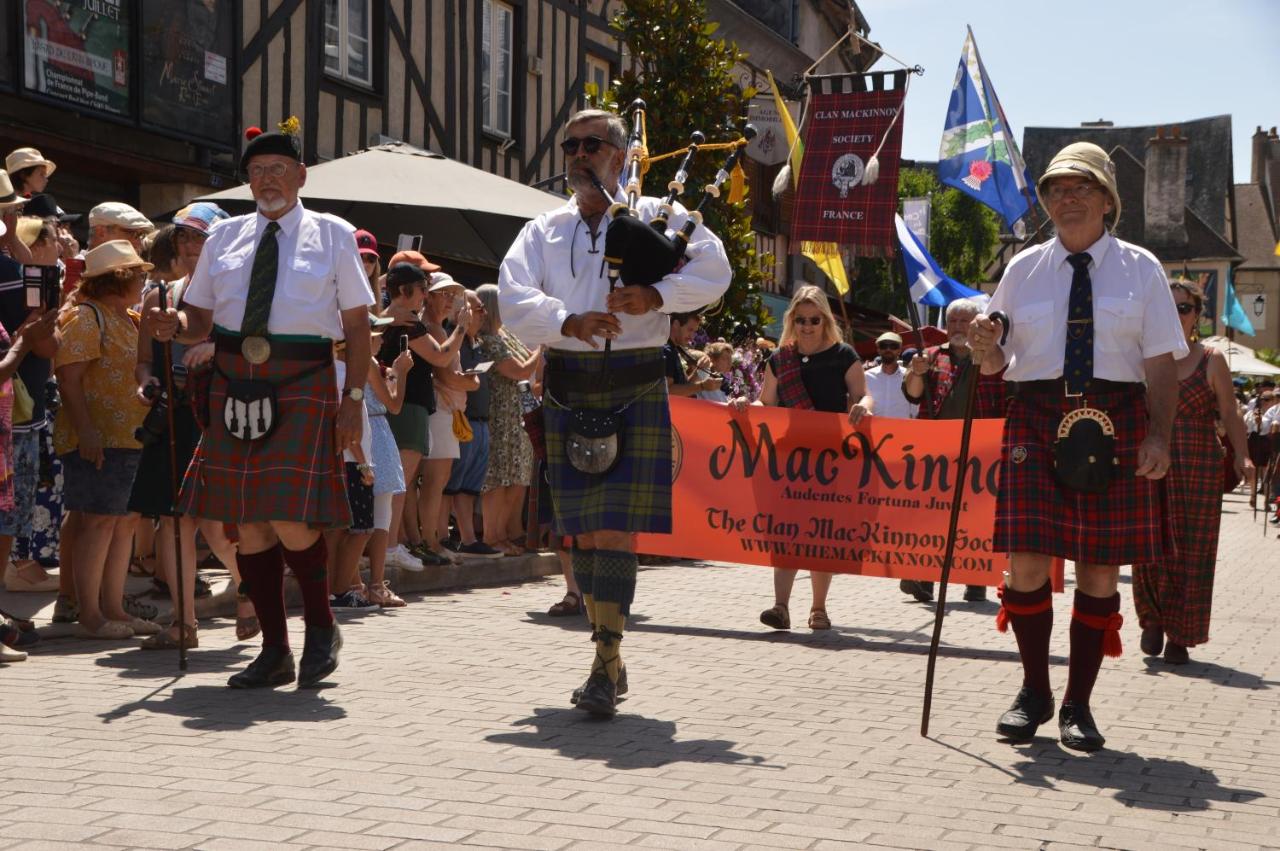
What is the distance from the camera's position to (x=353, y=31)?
18.5 meters

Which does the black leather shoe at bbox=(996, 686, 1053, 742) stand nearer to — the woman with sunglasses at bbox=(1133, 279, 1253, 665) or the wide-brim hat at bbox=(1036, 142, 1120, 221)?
the wide-brim hat at bbox=(1036, 142, 1120, 221)

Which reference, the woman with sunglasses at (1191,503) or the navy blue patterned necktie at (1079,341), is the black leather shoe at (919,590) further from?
the navy blue patterned necktie at (1079,341)

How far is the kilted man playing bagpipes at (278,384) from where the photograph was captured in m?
6.24

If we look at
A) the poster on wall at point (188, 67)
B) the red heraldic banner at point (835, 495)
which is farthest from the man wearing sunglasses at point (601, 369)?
the poster on wall at point (188, 67)

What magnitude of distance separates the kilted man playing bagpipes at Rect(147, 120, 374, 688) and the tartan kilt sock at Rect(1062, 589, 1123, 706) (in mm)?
2709

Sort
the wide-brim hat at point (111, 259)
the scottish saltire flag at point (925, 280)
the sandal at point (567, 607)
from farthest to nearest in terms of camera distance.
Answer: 1. the scottish saltire flag at point (925, 280)
2. the sandal at point (567, 607)
3. the wide-brim hat at point (111, 259)

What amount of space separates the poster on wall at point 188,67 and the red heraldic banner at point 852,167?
Result: 585 centimetres

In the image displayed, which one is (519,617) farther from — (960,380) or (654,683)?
(960,380)

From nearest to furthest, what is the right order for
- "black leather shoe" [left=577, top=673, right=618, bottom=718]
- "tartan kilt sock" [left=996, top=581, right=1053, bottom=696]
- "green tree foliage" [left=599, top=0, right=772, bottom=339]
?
"black leather shoe" [left=577, top=673, right=618, bottom=718] < "tartan kilt sock" [left=996, top=581, right=1053, bottom=696] < "green tree foliage" [left=599, top=0, right=772, bottom=339]

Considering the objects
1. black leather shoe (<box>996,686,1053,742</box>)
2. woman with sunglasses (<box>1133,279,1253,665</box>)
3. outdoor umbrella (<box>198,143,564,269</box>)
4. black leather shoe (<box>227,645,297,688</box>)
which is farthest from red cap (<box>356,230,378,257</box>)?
black leather shoe (<box>996,686,1053,742</box>)

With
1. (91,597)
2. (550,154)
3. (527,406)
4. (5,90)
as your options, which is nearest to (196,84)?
(5,90)

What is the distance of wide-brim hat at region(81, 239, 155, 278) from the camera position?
7562mm

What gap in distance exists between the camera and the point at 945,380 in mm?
12078

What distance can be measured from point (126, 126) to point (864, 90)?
7400mm
